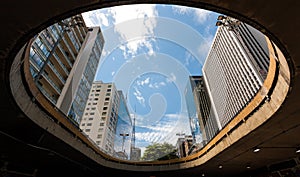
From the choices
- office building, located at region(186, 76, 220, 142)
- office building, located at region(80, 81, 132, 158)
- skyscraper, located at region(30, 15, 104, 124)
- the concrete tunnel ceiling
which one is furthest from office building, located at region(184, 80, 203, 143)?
office building, located at region(80, 81, 132, 158)

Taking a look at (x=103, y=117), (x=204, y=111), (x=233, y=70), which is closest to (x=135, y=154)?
(x=103, y=117)

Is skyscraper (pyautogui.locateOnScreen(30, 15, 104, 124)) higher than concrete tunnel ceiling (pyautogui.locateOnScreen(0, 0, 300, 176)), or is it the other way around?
skyscraper (pyautogui.locateOnScreen(30, 15, 104, 124))

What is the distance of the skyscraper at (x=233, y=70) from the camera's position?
47.7 m

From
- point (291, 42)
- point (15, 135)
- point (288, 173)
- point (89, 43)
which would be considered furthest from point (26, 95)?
point (89, 43)

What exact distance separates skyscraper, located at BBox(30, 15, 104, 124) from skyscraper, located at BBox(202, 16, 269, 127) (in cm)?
4074

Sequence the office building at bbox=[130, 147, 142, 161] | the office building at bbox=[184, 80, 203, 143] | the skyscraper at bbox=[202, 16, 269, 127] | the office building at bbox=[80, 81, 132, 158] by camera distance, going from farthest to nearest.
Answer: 1. the office building at bbox=[80, 81, 132, 158]
2. the skyscraper at bbox=[202, 16, 269, 127]
3. the office building at bbox=[130, 147, 142, 161]
4. the office building at bbox=[184, 80, 203, 143]

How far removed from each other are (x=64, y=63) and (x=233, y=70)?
2119 inches

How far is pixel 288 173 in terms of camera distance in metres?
11.7

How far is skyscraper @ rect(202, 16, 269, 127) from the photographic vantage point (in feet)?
156

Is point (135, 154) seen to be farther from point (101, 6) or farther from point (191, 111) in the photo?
point (101, 6)

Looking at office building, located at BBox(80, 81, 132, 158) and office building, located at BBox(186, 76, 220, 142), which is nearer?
office building, located at BBox(186, 76, 220, 142)

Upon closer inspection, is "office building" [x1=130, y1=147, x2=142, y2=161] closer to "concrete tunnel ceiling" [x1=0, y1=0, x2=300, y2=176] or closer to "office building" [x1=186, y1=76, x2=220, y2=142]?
"concrete tunnel ceiling" [x1=0, y1=0, x2=300, y2=176]

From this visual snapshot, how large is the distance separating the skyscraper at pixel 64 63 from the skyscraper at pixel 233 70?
4074 centimetres

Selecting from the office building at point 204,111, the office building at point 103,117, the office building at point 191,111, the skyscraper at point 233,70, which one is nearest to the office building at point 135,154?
the office building at point 191,111
